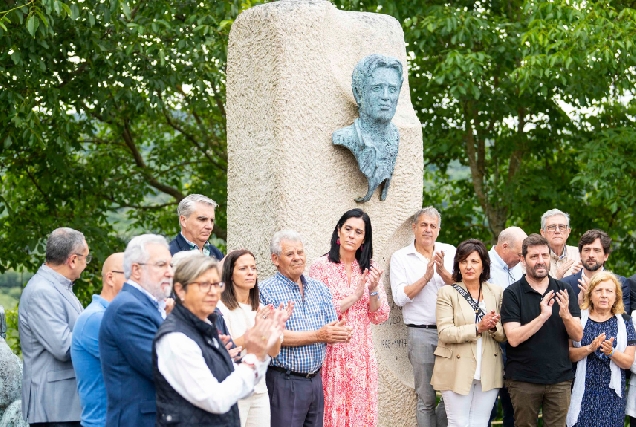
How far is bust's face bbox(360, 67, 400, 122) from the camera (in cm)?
644

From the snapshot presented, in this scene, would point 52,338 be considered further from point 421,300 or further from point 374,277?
point 421,300

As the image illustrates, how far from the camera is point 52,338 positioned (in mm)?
4918

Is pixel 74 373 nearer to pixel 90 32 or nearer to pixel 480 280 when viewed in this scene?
pixel 480 280

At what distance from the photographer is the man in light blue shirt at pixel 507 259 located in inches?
271

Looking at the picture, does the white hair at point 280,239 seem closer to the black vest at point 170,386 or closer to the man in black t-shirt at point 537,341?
the man in black t-shirt at point 537,341

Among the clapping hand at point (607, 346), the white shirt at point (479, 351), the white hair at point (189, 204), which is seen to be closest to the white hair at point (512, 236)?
the white shirt at point (479, 351)

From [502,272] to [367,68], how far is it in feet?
5.58

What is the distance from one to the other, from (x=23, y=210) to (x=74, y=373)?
674 cm

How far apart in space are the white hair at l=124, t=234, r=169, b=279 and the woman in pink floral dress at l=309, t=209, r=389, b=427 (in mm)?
1782

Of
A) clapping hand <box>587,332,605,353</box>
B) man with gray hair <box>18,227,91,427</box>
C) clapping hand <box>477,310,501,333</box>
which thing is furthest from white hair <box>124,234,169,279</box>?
clapping hand <box>587,332,605,353</box>

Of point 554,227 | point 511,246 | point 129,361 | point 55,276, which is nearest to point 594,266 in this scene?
point 554,227

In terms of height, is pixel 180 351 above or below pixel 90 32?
below

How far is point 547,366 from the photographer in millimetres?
6043

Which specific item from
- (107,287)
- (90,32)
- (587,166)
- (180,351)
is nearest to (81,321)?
(107,287)
